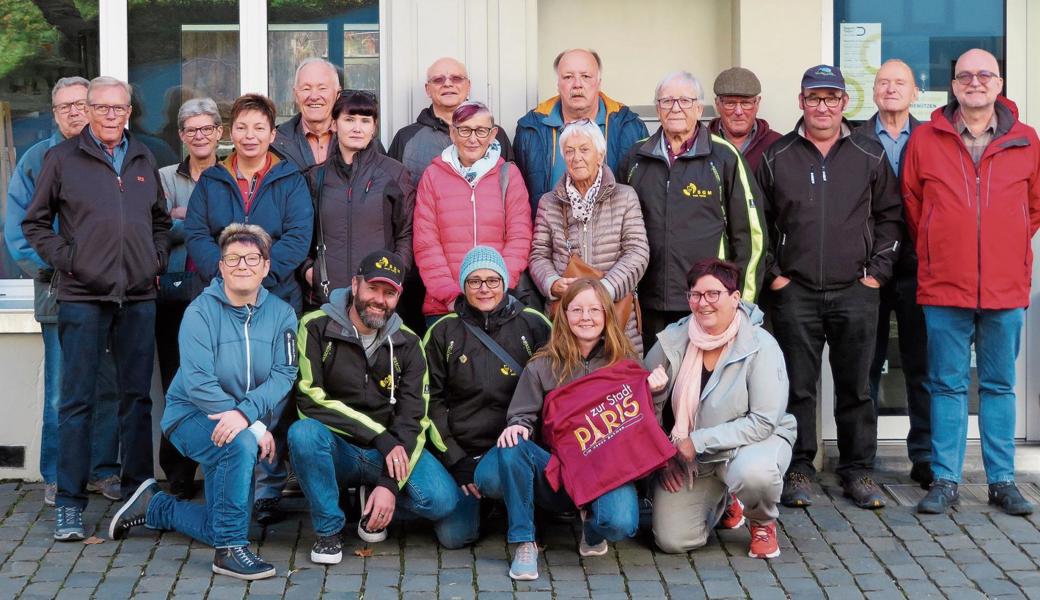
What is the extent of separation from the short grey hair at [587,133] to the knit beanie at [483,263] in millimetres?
690

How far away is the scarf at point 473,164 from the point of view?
652 cm

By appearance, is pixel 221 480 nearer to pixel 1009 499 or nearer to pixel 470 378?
pixel 470 378

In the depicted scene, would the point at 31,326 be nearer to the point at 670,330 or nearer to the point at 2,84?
the point at 2,84

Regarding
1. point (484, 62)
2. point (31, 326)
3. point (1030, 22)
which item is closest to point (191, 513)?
point (31, 326)

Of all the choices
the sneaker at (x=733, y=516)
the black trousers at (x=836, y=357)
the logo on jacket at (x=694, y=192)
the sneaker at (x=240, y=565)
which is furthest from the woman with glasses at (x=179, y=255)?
the black trousers at (x=836, y=357)

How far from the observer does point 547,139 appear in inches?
270

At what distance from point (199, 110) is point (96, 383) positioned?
1404mm

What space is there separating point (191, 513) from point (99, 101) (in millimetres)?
1874

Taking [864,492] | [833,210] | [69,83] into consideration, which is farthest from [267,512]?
[833,210]

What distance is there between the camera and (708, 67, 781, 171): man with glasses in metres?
6.90

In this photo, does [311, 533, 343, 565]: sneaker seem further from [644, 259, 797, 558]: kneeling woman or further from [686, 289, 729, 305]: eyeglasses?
[686, 289, 729, 305]: eyeglasses

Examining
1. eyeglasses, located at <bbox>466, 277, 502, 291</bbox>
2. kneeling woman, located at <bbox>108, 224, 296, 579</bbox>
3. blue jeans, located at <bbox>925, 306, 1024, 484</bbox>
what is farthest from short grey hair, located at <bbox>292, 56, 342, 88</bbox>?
blue jeans, located at <bbox>925, 306, 1024, 484</bbox>

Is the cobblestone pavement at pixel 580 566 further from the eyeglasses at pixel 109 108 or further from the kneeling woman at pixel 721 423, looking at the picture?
the eyeglasses at pixel 109 108

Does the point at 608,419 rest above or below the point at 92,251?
below
